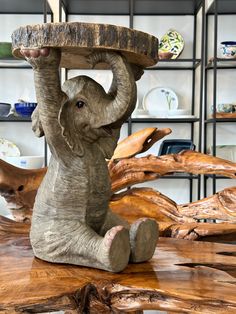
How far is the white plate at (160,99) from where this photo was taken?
3.02m

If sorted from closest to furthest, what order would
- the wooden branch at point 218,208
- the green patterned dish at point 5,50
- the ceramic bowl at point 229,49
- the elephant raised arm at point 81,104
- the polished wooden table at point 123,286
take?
the polished wooden table at point 123,286, the elephant raised arm at point 81,104, the wooden branch at point 218,208, the green patterned dish at point 5,50, the ceramic bowl at point 229,49

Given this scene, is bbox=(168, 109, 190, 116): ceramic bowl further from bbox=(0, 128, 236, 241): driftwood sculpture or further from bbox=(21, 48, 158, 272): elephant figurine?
bbox=(21, 48, 158, 272): elephant figurine

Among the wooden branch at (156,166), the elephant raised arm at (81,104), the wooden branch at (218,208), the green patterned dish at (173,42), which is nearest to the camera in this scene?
the elephant raised arm at (81,104)

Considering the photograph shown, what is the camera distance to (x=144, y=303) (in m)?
0.58

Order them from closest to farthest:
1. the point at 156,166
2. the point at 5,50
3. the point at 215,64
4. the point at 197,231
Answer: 1. the point at 197,231
2. the point at 156,166
3. the point at 5,50
4. the point at 215,64

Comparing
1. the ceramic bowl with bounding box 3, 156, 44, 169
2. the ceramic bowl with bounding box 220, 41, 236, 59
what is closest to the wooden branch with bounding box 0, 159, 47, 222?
the ceramic bowl with bounding box 3, 156, 44, 169

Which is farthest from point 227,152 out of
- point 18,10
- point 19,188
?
point 19,188

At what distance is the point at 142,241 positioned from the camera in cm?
71

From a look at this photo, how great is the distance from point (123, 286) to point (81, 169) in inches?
7.6

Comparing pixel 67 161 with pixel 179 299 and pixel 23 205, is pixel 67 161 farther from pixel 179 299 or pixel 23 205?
pixel 23 205

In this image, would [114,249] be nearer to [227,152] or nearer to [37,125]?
[37,125]

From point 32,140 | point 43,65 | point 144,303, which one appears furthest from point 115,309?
point 32,140

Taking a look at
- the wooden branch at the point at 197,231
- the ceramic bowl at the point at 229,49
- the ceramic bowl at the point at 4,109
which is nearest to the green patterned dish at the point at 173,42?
the ceramic bowl at the point at 229,49

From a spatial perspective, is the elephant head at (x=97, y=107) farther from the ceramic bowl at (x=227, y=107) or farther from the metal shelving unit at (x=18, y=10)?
the ceramic bowl at (x=227, y=107)
